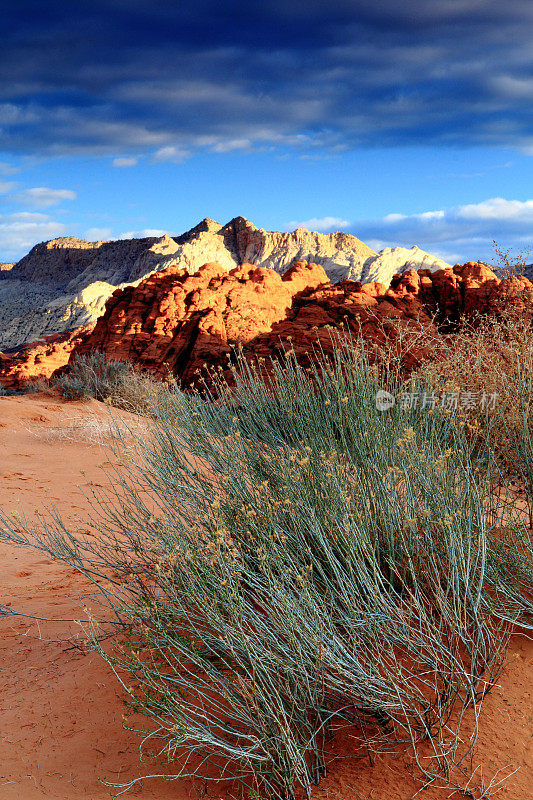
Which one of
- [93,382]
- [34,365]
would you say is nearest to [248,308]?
[93,382]

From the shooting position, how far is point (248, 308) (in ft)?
75.5

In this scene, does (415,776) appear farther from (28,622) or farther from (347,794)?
(28,622)

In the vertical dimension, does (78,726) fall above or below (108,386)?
below

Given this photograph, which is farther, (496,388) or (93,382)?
(93,382)

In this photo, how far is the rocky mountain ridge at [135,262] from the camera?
5562 cm

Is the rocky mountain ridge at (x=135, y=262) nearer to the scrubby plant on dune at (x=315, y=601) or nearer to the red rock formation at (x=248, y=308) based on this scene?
the red rock formation at (x=248, y=308)

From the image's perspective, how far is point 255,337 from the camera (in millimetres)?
21875

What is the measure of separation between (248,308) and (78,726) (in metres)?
20.7

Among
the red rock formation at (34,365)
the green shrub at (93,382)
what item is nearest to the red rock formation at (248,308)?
the red rock formation at (34,365)

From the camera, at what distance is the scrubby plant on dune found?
2332 millimetres

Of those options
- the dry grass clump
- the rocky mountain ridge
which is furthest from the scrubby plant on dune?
the rocky mountain ridge

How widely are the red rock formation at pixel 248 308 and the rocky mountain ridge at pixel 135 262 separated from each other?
83.8 ft

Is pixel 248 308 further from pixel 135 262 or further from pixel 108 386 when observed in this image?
pixel 135 262

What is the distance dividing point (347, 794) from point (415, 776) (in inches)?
11.3
